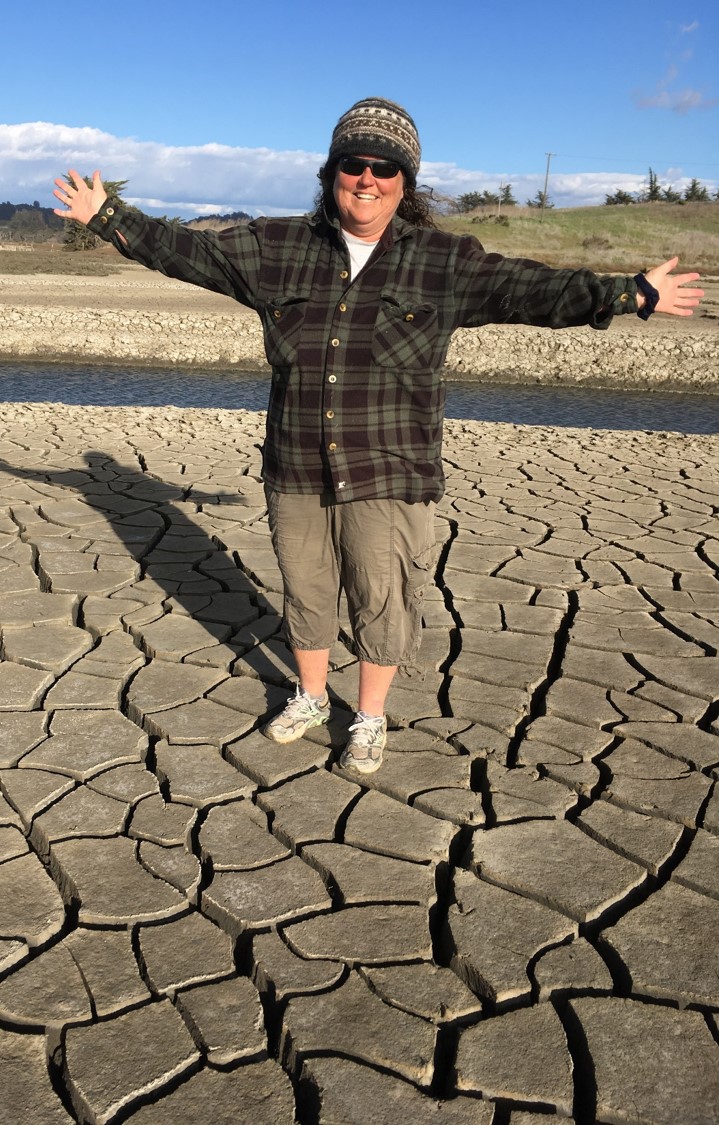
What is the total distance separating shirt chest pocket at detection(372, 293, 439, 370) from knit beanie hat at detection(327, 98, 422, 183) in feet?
1.06

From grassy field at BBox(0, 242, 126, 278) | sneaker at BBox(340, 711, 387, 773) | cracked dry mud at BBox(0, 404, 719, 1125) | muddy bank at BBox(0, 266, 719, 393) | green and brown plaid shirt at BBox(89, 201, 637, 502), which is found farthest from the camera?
grassy field at BBox(0, 242, 126, 278)

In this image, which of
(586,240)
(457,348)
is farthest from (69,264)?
(586,240)

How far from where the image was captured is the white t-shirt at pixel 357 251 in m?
2.38

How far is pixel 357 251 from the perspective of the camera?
2.38 metres

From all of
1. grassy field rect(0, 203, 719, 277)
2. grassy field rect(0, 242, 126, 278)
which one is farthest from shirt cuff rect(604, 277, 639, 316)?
grassy field rect(0, 242, 126, 278)

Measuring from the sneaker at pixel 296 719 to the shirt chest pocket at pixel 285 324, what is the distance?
103 cm

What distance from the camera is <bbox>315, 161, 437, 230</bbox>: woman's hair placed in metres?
2.42

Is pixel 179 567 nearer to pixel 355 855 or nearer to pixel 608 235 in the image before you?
pixel 355 855

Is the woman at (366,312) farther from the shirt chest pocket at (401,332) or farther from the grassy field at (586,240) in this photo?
the grassy field at (586,240)

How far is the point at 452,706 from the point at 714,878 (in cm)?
105

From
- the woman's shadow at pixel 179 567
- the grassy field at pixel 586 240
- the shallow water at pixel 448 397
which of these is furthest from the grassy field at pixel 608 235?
the woman's shadow at pixel 179 567

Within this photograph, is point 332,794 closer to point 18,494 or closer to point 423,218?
point 423,218

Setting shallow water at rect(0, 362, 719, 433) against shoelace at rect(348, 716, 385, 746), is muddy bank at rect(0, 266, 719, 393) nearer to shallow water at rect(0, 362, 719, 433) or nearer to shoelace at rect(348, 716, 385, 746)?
shallow water at rect(0, 362, 719, 433)

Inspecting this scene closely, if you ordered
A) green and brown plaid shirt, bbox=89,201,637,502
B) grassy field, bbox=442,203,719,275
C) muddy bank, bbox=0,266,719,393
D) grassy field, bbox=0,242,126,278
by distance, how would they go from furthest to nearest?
grassy field, bbox=442,203,719,275 < grassy field, bbox=0,242,126,278 < muddy bank, bbox=0,266,719,393 < green and brown plaid shirt, bbox=89,201,637,502
